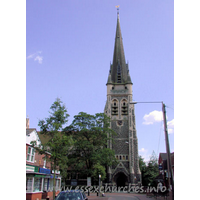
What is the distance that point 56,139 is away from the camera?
775 inches

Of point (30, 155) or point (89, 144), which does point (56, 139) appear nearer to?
point (30, 155)

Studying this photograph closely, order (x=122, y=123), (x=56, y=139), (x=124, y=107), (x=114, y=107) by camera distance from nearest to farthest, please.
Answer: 1. (x=56, y=139)
2. (x=122, y=123)
3. (x=124, y=107)
4. (x=114, y=107)

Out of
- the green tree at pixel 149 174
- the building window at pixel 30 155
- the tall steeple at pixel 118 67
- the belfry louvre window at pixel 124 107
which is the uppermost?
the tall steeple at pixel 118 67

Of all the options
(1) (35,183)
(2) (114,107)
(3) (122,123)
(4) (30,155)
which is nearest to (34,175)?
(1) (35,183)

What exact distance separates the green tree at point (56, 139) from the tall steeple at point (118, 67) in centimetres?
3972

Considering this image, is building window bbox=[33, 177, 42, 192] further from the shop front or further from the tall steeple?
the tall steeple

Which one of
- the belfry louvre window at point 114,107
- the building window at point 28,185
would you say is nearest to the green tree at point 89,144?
the belfry louvre window at point 114,107

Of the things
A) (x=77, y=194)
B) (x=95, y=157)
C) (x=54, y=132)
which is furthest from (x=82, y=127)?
(x=77, y=194)

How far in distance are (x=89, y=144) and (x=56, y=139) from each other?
23.6m

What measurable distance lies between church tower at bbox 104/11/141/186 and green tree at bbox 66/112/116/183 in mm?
5345

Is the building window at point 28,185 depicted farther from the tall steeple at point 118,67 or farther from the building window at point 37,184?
the tall steeple at point 118,67

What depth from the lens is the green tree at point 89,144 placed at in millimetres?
41094
